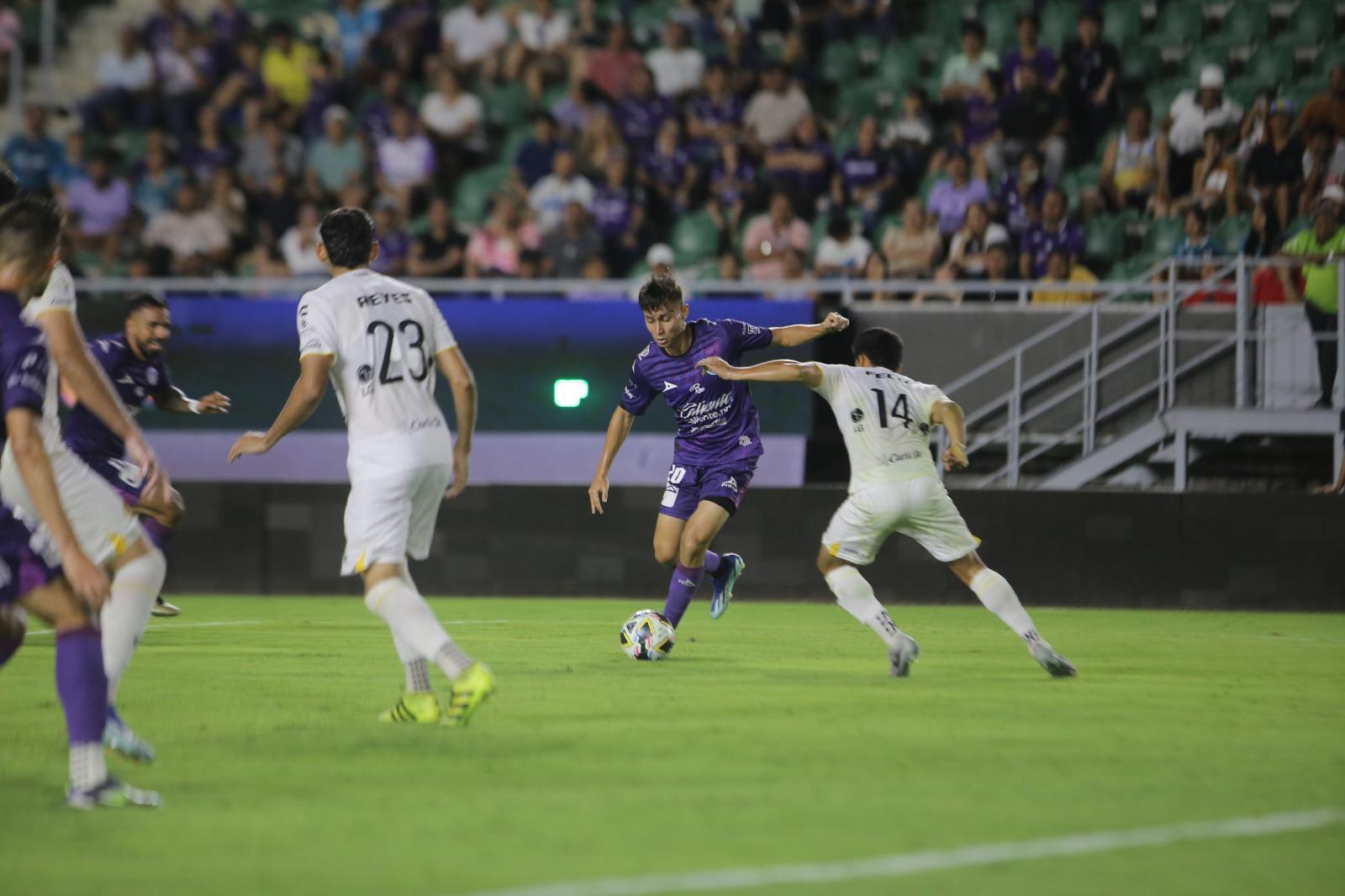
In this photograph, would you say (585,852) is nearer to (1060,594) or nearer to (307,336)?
(307,336)

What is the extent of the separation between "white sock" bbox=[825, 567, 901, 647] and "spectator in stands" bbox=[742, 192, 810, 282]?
7.75 metres

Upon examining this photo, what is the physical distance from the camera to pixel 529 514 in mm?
15508

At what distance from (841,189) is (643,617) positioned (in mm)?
8288

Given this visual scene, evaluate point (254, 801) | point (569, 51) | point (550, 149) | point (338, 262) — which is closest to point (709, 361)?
point (338, 262)

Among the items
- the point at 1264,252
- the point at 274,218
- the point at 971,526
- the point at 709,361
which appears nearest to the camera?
the point at 709,361

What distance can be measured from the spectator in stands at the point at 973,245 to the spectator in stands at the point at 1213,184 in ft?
5.86

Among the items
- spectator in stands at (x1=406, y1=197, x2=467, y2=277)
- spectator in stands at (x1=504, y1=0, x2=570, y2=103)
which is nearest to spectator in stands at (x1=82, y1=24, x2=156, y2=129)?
spectator in stands at (x1=504, y1=0, x2=570, y2=103)

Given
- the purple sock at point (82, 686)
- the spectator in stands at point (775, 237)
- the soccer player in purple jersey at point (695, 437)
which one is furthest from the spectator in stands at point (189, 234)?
the purple sock at point (82, 686)

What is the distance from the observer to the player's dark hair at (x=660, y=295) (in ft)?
31.8

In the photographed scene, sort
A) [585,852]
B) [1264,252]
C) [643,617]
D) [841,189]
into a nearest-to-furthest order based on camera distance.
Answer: [585,852] < [643,617] < [1264,252] < [841,189]

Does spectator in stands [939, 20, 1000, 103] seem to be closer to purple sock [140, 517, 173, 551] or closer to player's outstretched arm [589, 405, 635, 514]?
player's outstretched arm [589, 405, 635, 514]

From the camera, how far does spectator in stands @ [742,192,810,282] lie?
16.8 meters

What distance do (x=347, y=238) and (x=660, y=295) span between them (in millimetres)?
2787

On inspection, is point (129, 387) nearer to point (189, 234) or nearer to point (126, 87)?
point (189, 234)
